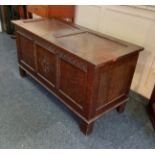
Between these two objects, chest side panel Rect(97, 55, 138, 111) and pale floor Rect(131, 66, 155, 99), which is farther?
pale floor Rect(131, 66, 155, 99)

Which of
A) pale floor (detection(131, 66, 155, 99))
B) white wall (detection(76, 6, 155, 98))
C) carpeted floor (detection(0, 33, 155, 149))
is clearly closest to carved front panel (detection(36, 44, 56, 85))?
carpeted floor (detection(0, 33, 155, 149))

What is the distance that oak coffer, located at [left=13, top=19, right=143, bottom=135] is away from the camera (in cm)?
126

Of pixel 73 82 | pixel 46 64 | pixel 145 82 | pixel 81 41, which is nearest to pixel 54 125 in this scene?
pixel 73 82

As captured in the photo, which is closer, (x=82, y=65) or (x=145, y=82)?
(x=82, y=65)

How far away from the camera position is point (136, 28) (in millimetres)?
1658

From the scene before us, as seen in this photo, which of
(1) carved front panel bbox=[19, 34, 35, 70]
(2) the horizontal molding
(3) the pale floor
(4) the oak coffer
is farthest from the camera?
(1) carved front panel bbox=[19, 34, 35, 70]

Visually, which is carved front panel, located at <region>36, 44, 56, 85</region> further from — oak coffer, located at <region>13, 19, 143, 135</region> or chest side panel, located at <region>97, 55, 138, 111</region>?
chest side panel, located at <region>97, 55, 138, 111</region>

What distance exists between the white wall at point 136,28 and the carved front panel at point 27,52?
72cm

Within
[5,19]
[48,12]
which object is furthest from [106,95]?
[5,19]

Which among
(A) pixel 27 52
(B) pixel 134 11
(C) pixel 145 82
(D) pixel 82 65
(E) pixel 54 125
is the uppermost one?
(B) pixel 134 11

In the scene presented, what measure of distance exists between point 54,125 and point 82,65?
0.63m

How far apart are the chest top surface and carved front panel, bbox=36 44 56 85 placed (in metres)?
0.14

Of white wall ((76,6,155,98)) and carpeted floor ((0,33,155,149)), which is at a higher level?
white wall ((76,6,155,98))

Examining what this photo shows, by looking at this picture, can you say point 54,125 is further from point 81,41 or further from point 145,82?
point 145,82
